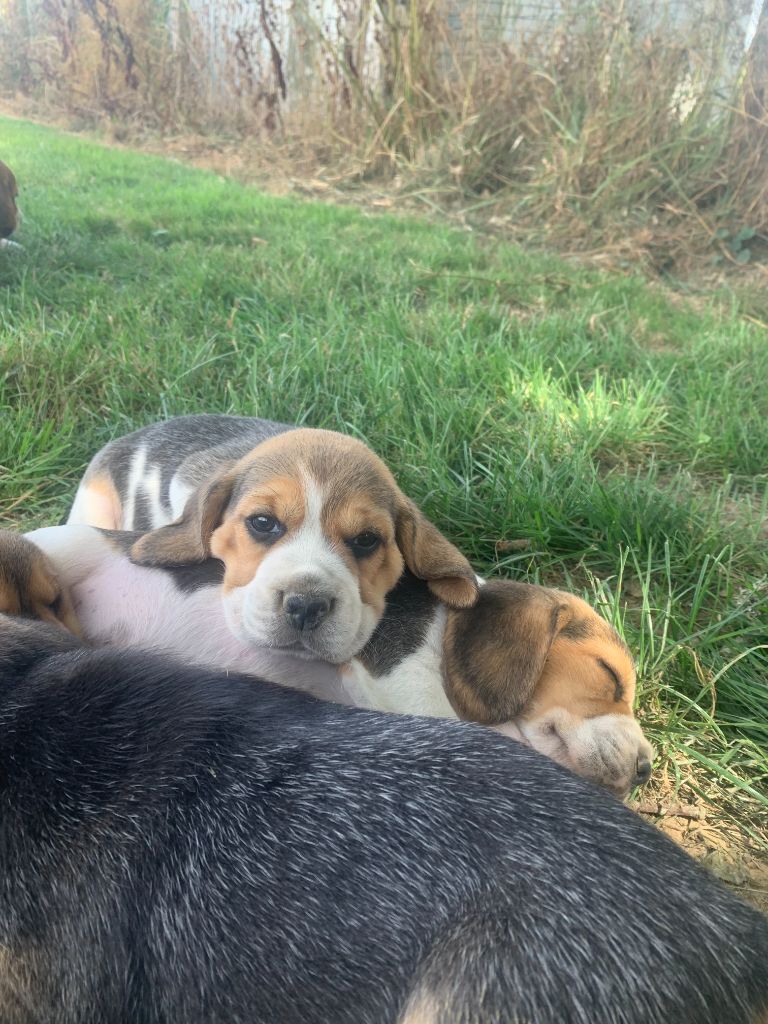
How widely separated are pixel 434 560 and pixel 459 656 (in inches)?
16.2

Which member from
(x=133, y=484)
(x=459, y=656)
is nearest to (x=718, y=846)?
(x=459, y=656)

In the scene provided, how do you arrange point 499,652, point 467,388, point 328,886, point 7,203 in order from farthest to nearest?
point 7,203 < point 467,388 < point 499,652 < point 328,886

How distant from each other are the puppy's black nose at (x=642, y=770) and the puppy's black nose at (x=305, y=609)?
3.83 feet

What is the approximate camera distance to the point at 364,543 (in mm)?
3285

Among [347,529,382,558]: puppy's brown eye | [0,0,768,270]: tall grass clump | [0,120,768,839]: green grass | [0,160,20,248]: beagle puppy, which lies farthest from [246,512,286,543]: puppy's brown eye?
[0,0,768,270]: tall grass clump

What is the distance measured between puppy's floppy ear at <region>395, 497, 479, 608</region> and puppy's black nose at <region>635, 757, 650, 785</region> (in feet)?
2.61

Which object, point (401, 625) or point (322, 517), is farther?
point (401, 625)

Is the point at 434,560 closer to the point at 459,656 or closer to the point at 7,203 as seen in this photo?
the point at 459,656

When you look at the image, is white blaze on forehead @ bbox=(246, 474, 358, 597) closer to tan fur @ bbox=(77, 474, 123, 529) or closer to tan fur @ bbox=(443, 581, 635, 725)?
tan fur @ bbox=(443, 581, 635, 725)

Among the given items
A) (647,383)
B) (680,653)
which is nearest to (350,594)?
(680,653)

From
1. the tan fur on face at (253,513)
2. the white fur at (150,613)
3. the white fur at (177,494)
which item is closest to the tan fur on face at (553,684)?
the white fur at (150,613)

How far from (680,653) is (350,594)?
1.43 metres

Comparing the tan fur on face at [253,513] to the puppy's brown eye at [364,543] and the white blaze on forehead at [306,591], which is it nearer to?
the white blaze on forehead at [306,591]

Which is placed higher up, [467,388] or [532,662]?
[467,388]
